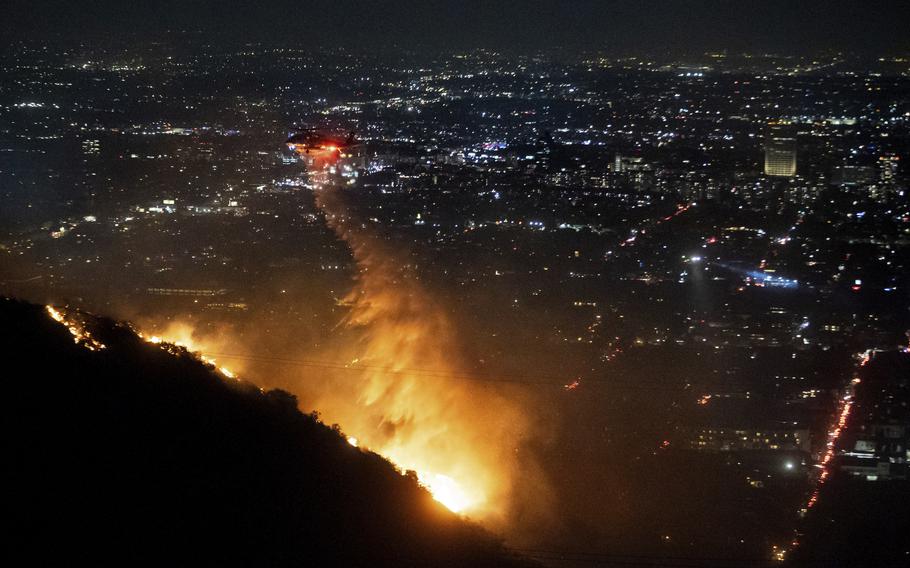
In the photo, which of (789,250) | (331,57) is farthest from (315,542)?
(331,57)

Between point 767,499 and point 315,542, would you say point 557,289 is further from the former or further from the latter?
point 315,542

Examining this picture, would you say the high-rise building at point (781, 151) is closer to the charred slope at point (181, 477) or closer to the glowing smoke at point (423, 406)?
the glowing smoke at point (423, 406)

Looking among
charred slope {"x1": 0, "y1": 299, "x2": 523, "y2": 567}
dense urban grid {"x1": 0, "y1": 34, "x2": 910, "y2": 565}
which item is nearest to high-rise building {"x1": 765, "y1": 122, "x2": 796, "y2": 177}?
dense urban grid {"x1": 0, "y1": 34, "x2": 910, "y2": 565}

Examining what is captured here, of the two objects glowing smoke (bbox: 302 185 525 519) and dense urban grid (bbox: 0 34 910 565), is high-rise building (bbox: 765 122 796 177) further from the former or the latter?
glowing smoke (bbox: 302 185 525 519)

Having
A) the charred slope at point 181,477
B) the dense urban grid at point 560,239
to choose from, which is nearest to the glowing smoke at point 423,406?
the dense urban grid at point 560,239

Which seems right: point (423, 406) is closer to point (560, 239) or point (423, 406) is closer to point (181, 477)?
point (181, 477)
